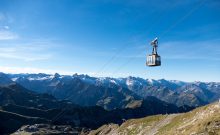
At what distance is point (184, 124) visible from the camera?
11912 cm

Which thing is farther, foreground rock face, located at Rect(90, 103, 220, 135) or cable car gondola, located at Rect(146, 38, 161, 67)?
foreground rock face, located at Rect(90, 103, 220, 135)

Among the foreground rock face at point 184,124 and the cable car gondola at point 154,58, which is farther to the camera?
the foreground rock face at point 184,124

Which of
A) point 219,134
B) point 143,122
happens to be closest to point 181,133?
point 219,134

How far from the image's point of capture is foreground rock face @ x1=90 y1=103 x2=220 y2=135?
93625 millimetres

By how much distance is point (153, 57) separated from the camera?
200 feet

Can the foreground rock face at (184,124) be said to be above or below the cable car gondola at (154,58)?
below

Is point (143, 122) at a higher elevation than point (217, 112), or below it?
below

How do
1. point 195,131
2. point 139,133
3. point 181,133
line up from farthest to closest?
1. point 139,133
2. point 181,133
3. point 195,131

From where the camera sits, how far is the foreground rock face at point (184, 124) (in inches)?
3686

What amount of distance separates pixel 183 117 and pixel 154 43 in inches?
3514

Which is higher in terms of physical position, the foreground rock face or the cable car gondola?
the cable car gondola

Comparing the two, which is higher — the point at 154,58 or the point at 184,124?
the point at 154,58

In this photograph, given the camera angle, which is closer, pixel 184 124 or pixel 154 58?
pixel 154 58

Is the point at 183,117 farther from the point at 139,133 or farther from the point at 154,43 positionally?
the point at 154,43
